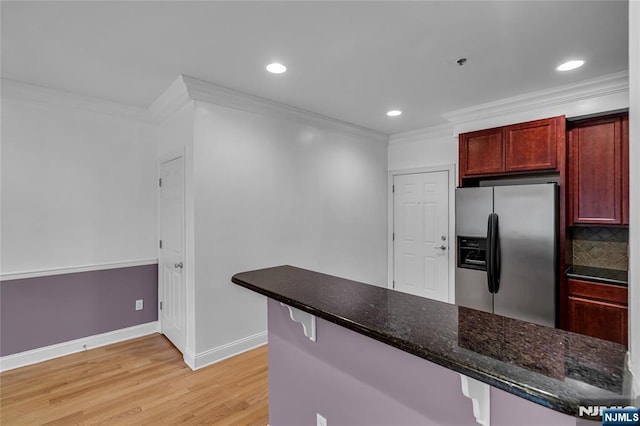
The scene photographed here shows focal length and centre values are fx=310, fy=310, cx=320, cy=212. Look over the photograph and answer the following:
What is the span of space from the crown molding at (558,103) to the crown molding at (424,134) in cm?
52

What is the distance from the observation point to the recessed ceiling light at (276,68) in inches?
94.3

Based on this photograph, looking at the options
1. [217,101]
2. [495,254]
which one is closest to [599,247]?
[495,254]

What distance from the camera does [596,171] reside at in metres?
2.73

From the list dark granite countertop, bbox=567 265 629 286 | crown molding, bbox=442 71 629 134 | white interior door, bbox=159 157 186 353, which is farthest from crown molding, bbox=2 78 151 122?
dark granite countertop, bbox=567 265 629 286

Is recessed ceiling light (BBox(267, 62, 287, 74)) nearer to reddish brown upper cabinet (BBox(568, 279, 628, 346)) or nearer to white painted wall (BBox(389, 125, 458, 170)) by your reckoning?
white painted wall (BBox(389, 125, 458, 170))

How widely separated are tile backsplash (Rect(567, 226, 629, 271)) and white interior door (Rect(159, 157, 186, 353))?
3790mm

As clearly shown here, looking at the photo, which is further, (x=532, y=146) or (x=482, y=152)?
(x=482, y=152)

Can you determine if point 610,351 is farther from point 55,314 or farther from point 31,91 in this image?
point 31,91

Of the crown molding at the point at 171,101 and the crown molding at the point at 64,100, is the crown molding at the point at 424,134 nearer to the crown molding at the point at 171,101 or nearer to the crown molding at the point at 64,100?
the crown molding at the point at 171,101

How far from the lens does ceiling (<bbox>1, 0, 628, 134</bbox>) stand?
1751 millimetres

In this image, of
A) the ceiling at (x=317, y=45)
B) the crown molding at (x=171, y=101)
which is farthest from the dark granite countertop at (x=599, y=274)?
the crown molding at (x=171, y=101)

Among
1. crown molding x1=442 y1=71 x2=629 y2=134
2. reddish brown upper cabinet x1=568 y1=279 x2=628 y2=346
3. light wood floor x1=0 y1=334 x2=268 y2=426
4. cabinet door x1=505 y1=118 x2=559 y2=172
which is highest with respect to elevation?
crown molding x1=442 y1=71 x2=629 y2=134

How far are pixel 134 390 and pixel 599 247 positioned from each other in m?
4.30

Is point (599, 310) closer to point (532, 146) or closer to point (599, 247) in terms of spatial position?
point (599, 247)
